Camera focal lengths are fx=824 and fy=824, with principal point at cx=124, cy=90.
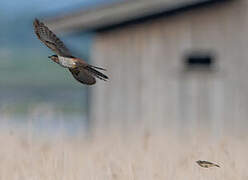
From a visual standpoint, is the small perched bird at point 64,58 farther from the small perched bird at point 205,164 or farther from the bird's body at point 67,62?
the small perched bird at point 205,164

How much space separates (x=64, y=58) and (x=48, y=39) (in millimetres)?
305

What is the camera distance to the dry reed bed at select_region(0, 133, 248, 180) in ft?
18.9

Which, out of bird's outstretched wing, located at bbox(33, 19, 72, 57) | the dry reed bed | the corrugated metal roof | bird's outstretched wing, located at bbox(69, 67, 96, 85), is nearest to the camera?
the dry reed bed

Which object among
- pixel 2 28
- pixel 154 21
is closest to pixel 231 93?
pixel 154 21

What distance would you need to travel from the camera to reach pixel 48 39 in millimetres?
6492

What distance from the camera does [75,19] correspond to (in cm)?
1440

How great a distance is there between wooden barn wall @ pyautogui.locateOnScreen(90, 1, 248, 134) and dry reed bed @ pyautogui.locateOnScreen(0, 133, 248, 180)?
649cm

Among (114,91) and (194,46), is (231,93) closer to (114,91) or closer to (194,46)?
(194,46)

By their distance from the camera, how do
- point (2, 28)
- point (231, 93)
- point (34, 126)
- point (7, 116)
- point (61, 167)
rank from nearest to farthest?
point (61, 167) → point (34, 126) → point (7, 116) → point (231, 93) → point (2, 28)

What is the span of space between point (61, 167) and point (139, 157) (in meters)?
0.90

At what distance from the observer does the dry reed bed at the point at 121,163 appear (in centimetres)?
576

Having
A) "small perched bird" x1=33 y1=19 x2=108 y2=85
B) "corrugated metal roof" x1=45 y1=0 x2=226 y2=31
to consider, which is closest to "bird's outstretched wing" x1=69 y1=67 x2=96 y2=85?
"small perched bird" x1=33 y1=19 x2=108 y2=85

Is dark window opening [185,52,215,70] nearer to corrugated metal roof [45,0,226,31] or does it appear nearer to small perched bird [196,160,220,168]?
corrugated metal roof [45,0,226,31]

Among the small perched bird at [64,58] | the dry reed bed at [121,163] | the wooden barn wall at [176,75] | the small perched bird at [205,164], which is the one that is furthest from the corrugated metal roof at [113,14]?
the small perched bird at [205,164]
